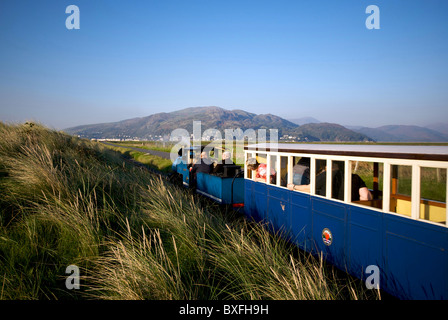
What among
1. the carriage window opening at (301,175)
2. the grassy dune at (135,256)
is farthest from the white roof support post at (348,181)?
the grassy dune at (135,256)

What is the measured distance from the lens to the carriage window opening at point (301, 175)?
6234mm

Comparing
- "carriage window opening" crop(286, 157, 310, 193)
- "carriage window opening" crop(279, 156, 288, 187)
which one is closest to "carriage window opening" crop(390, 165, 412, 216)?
"carriage window opening" crop(286, 157, 310, 193)

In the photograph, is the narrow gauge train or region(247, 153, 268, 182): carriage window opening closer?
the narrow gauge train

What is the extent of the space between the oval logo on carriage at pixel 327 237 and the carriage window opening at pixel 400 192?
4.85 feet

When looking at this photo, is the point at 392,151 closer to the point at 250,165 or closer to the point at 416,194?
the point at 416,194

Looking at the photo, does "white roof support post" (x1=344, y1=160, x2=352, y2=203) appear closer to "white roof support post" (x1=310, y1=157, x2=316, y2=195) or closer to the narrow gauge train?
the narrow gauge train

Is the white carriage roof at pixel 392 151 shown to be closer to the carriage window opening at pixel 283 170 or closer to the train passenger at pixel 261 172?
the carriage window opening at pixel 283 170

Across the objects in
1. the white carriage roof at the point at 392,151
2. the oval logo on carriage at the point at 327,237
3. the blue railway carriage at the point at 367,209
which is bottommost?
the oval logo on carriage at the point at 327,237

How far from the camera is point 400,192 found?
19.0ft

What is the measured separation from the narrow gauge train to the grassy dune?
528 millimetres

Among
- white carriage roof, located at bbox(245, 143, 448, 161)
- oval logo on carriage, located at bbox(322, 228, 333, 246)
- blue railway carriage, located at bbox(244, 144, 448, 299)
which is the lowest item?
oval logo on carriage, located at bbox(322, 228, 333, 246)

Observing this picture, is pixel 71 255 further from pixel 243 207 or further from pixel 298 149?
pixel 243 207

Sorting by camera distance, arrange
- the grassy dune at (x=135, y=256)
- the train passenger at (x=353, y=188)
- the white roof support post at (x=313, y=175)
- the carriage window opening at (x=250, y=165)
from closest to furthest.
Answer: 1. the grassy dune at (x=135, y=256)
2. the train passenger at (x=353, y=188)
3. the white roof support post at (x=313, y=175)
4. the carriage window opening at (x=250, y=165)

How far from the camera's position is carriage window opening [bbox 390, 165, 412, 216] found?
565 cm
